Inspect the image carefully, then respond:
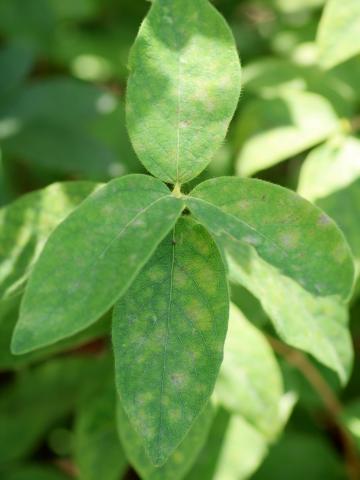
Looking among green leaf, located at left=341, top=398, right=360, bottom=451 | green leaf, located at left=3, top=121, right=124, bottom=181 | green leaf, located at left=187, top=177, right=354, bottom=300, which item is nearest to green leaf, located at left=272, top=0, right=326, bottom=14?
green leaf, located at left=3, top=121, right=124, bottom=181

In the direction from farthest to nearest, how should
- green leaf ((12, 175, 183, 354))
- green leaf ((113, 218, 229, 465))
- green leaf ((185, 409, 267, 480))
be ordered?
green leaf ((185, 409, 267, 480)), green leaf ((113, 218, 229, 465)), green leaf ((12, 175, 183, 354))

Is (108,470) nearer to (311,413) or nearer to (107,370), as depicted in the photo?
(107,370)

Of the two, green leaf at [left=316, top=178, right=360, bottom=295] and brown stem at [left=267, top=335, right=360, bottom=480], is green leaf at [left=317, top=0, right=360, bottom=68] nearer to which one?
green leaf at [left=316, top=178, right=360, bottom=295]

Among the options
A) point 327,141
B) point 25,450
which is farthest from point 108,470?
point 327,141

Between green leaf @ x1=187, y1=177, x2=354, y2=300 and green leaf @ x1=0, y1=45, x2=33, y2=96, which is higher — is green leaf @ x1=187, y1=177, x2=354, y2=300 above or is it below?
above

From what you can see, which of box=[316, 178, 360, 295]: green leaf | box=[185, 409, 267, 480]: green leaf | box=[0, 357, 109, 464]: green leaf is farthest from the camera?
box=[0, 357, 109, 464]: green leaf

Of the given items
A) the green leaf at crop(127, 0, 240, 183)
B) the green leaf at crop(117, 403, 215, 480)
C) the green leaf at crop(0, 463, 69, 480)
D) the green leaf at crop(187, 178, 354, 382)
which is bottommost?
the green leaf at crop(0, 463, 69, 480)

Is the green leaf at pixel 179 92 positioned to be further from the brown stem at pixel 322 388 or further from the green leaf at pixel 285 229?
the brown stem at pixel 322 388
